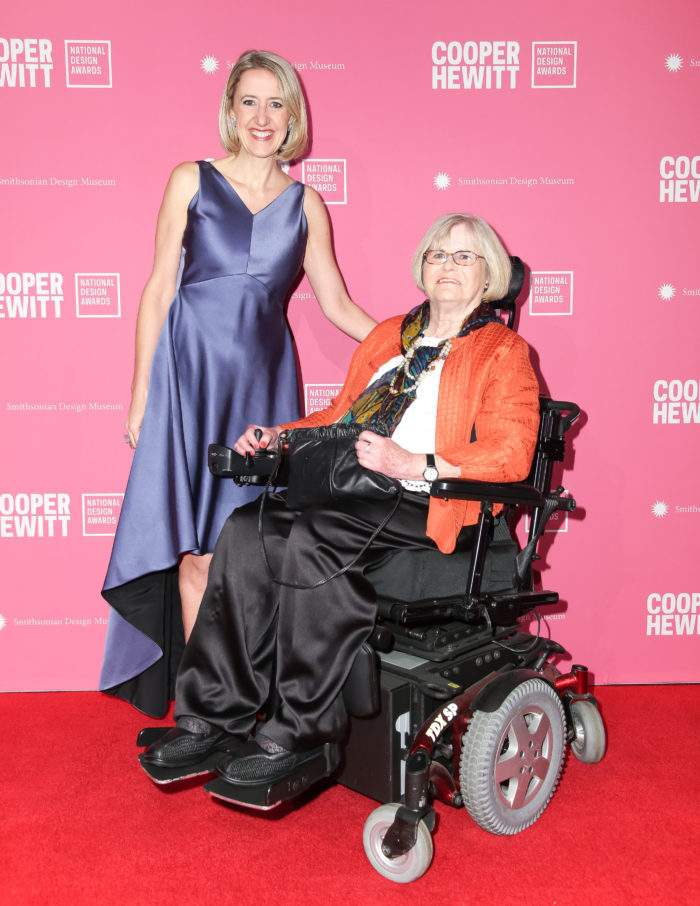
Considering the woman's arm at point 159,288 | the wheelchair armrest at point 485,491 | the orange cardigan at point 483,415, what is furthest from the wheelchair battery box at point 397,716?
the woman's arm at point 159,288

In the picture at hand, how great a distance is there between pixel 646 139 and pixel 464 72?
712 millimetres

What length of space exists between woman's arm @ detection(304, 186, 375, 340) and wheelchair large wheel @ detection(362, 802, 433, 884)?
158cm

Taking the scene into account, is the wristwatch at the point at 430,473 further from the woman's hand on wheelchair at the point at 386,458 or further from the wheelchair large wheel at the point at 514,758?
the wheelchair large wheel at the point at 514,758

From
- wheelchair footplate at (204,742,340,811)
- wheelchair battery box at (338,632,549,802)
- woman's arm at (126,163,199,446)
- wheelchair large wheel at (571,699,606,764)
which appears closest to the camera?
wheelchair footplate at (204,742,340,811)

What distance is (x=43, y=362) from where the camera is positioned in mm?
2994

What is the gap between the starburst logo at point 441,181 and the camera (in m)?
2.97

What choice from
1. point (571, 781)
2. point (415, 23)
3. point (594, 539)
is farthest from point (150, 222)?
point (571, 781)

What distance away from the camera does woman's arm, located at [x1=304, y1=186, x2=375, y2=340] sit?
2.77 metres

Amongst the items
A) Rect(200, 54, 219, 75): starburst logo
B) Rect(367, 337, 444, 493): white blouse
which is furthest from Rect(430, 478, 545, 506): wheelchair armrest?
Rect(200, 54, 219, 75): starburst logo

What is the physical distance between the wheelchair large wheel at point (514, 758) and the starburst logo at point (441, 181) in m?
1.80

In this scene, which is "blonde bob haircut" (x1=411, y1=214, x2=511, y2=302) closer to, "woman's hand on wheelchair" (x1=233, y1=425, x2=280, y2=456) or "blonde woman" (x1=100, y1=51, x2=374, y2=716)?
"blonde woman" (x1=100, y1=51, x2=374, y2=716)

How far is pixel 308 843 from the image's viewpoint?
6.80ft

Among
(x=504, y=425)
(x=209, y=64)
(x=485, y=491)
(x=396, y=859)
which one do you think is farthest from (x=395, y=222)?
(x=396, y=859)

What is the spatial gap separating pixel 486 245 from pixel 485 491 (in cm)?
81
